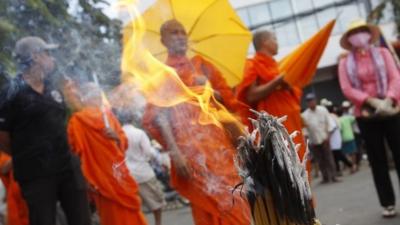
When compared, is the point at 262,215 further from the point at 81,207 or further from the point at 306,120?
the point at 306,120

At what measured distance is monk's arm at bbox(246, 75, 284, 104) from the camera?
16.1 feet

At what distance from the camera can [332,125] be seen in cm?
1252

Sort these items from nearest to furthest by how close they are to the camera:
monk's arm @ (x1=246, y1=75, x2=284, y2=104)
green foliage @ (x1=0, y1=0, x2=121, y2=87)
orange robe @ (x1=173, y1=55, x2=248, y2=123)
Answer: orange robe @ (x1=173, y1=55, x2=248, y2=123) → green foliage @ (x1=0, y1=0, x2=121, y2=87) → monk's arm @ (x1=246, y1=75, x2=284, y2=104)

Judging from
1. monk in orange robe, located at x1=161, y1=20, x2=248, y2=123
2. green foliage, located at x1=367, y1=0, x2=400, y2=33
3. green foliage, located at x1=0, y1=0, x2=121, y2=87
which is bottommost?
monk in orange robe, located at x1=161, y1=20, x2=248, y2=123

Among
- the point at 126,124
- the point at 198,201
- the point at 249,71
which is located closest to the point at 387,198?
the point at 249,71

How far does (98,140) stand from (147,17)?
5.28ft

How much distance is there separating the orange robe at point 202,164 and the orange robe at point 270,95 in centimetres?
127

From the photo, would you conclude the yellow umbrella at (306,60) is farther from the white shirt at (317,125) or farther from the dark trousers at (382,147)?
the white shirt at (317,125)

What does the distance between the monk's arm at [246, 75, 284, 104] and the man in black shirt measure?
1.63 meters

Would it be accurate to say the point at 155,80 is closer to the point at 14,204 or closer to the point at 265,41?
the point at 265,41

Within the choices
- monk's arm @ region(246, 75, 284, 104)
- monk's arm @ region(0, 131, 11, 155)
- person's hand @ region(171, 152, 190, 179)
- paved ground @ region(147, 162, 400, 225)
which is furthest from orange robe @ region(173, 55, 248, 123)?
paved ground @ region(147, 162, 400, 225)

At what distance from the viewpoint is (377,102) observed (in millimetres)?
5273

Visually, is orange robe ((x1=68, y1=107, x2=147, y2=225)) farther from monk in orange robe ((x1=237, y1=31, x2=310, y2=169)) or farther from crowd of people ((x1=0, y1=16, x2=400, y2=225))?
monk in orange robe ((x1=237, y1=31, x2=310, y2=169))

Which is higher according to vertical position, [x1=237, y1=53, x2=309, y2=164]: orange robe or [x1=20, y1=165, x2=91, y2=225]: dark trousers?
[x1=237, y1=53, x2=309, y2=164]: orange robe
